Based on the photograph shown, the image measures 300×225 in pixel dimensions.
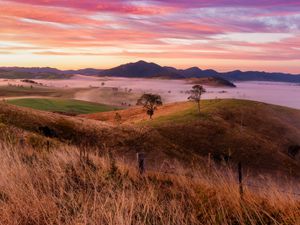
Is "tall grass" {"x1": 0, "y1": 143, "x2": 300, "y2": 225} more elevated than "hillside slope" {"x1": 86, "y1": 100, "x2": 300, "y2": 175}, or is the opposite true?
"tall grass" {"x1": 0, "y1": 143, "x2": 300, "y2": 225}

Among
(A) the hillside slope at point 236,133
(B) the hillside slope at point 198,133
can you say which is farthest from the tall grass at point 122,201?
(A) the hillside slope at point 236,133

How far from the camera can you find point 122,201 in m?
5.90

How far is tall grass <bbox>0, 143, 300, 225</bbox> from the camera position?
603 centimetres

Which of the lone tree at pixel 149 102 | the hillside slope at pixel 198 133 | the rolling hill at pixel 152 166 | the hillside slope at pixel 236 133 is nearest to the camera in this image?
the rolling hill at pixel 152 166

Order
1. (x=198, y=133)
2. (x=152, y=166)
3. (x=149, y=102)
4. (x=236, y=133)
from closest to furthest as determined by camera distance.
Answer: (x=152, y=166) → (x=198, y=133) → (x=236, y=133) → (x=149, y=102)

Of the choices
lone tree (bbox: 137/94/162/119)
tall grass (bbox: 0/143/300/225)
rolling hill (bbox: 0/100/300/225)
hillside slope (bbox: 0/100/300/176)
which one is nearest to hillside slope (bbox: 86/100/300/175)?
hillside slope (bbox: 0/100/300/176)

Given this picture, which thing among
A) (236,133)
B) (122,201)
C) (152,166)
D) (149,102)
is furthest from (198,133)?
(122,201)

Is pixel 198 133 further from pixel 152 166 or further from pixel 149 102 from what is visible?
pixel 152 166

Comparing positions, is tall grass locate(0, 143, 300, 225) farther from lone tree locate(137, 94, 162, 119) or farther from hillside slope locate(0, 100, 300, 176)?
lone tree locate(137, 94, 162, 119)

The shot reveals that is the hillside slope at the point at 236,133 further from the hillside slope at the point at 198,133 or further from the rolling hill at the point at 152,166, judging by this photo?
the rolling hill at the point at 152,166

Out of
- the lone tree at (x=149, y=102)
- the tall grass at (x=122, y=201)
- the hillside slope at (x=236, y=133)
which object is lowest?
the hillside slope at (x=236, y=133)

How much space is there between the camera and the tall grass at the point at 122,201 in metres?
6.03

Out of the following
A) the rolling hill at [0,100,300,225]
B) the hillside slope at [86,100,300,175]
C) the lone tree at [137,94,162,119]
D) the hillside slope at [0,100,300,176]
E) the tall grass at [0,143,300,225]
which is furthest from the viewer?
the lone tree at [137,94,162,119]

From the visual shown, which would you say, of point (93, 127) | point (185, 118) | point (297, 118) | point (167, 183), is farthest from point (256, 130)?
point (167, 183)
